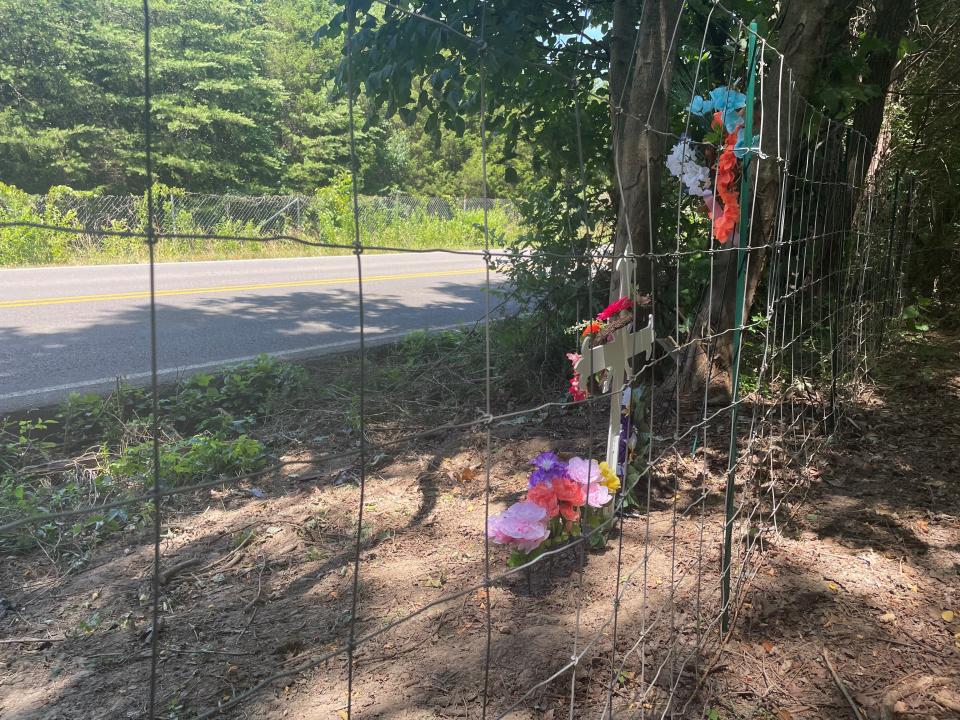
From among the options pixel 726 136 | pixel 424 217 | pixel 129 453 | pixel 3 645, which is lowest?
pixel 3 645

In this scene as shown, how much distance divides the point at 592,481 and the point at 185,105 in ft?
6.15

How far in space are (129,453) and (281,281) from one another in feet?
19.6

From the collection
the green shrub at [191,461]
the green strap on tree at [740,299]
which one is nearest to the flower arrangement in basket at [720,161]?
the green strap on tree at [740,299]

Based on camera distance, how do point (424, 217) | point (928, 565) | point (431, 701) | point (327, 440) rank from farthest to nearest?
1. point (327, 440)
2. point (424, 217)
3. point (928, 565)
4. point (431, 701)

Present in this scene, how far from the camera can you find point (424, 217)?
11.9 feet

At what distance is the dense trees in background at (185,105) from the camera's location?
2443 mm

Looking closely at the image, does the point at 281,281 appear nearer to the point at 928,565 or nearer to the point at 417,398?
the point at 417,398

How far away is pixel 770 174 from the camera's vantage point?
10.1 ft

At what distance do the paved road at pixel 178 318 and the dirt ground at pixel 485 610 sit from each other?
2.08 m

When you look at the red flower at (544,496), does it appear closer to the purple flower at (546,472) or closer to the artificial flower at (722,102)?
the purple flower at (546,472)

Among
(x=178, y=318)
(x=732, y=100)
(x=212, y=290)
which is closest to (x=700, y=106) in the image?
(x=732, y=100)

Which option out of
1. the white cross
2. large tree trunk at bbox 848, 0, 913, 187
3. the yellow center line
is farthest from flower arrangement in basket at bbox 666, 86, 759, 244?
the yellow center line

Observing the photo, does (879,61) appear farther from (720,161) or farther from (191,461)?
(191,461)

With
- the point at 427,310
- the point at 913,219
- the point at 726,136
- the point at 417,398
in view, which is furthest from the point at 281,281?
the point at 726,136
